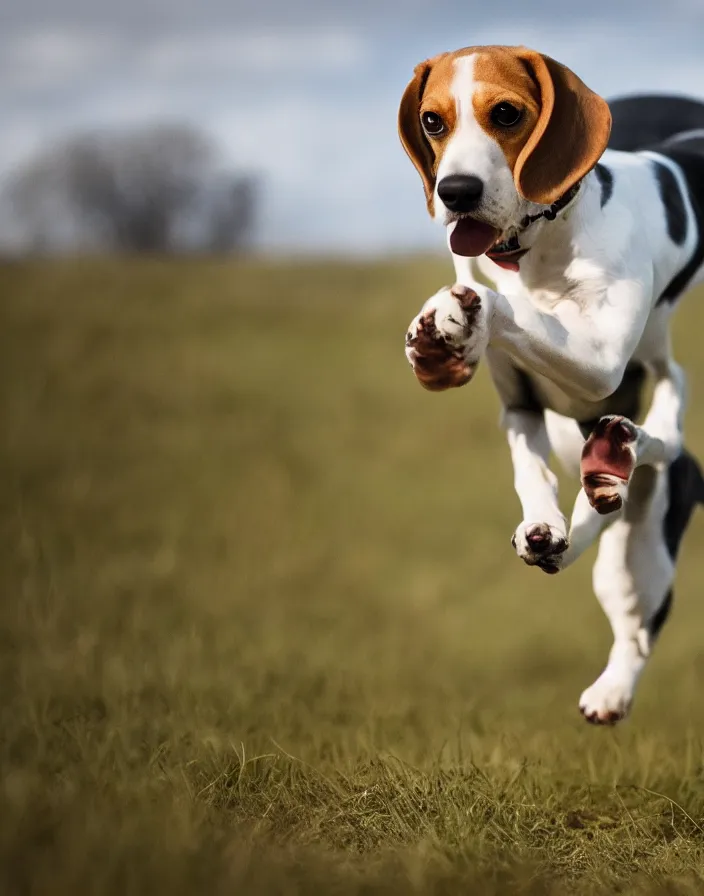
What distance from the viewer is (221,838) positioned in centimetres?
394

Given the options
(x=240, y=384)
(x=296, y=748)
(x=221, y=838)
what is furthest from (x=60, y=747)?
(x=240, y=384)

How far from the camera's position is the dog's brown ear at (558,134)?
4016 millimetres

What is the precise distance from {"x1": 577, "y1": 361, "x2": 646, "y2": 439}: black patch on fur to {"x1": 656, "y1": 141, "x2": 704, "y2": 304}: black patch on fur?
33 centimetres

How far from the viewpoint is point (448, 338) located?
3.50 meters

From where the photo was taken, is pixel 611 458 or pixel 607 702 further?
pixel 607 702

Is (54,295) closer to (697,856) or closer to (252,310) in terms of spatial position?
(252,310)

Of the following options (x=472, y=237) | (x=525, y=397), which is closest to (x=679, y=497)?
(x=525, y=397)

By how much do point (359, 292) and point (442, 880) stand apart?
21.5 meters

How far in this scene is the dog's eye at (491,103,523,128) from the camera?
397 centimetres

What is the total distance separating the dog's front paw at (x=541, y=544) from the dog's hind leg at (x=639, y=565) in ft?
3.98

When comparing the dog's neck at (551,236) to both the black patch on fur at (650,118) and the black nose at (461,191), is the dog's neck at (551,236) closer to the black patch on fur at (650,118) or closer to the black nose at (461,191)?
the black nose at (461,191)

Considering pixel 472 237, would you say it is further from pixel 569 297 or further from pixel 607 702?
pixel 607 702

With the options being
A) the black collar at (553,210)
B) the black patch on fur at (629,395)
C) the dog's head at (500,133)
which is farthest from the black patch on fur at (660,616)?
the dog's head at (500,133)

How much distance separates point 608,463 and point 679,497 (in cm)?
150
